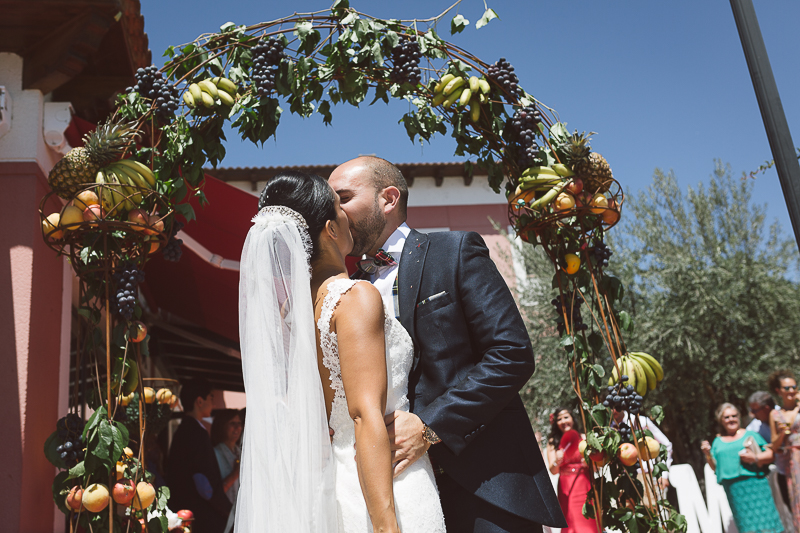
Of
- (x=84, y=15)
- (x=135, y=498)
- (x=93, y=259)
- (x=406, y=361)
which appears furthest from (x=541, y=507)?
(x=84, y=15)

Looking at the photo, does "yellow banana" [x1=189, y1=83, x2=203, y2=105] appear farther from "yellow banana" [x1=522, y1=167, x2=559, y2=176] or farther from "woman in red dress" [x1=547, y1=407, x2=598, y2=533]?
"woman in red dress" [x1=547, y1=407, x2=598, y2=533]

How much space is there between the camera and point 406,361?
224 cm

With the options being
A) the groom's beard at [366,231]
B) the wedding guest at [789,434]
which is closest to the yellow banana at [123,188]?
the groom's beard at [366,231]

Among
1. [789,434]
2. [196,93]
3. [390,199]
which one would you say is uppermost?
[196,93]

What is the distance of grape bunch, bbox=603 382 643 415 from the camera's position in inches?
123

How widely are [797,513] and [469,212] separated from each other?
11.0 metres

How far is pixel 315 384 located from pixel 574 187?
181 centimetres

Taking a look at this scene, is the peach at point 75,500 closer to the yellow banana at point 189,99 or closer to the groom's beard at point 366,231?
the groom's beard at point 366,231

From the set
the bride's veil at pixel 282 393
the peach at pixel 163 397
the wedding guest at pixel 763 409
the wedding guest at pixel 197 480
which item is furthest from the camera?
the wedding guest at pixel 763 409

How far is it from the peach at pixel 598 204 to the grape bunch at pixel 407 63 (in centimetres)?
106

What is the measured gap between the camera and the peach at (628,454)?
10.2ft

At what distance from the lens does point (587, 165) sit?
3.33 m

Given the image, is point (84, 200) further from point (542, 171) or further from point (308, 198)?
point (542, 171)

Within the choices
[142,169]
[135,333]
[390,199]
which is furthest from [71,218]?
[390,199]
